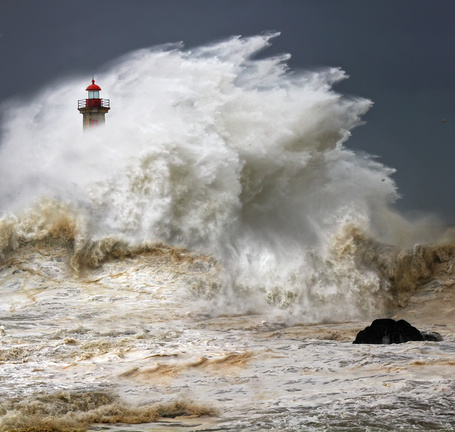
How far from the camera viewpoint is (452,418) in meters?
8.35

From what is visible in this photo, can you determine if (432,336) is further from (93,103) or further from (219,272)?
(93,103)

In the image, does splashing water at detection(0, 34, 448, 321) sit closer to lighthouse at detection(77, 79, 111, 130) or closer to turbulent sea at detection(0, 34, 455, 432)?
turbulent sea at detection(0, 34, 455, 432)

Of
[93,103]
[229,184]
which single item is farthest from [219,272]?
[93,103]

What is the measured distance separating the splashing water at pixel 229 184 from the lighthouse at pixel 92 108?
850cm

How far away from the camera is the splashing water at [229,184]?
705 inches

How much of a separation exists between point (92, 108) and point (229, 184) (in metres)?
12.5

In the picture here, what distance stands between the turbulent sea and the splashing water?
0.14ft

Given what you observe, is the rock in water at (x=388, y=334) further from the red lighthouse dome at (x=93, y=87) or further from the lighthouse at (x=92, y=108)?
the red lighthouse dome at (x=93, y=87)

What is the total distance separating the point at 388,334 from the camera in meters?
12.6

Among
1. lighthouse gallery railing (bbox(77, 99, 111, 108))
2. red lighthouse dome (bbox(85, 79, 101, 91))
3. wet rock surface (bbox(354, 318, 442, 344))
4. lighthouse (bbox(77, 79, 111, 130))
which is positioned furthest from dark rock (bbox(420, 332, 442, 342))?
red lighthouse dome (bbox(85, 79, 101, 91))

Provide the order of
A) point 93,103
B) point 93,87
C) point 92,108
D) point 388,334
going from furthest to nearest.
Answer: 1. point 93,87
2. point 92,108
3. point 93,103
4. point 388,334

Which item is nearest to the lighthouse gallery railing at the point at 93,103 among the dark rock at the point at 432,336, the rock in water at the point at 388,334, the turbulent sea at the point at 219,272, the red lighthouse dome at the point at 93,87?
the red lighthouse dome at the point at 93,87

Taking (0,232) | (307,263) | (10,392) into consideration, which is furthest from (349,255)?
(10,392)

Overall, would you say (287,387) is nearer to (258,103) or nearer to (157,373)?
(157,373)
